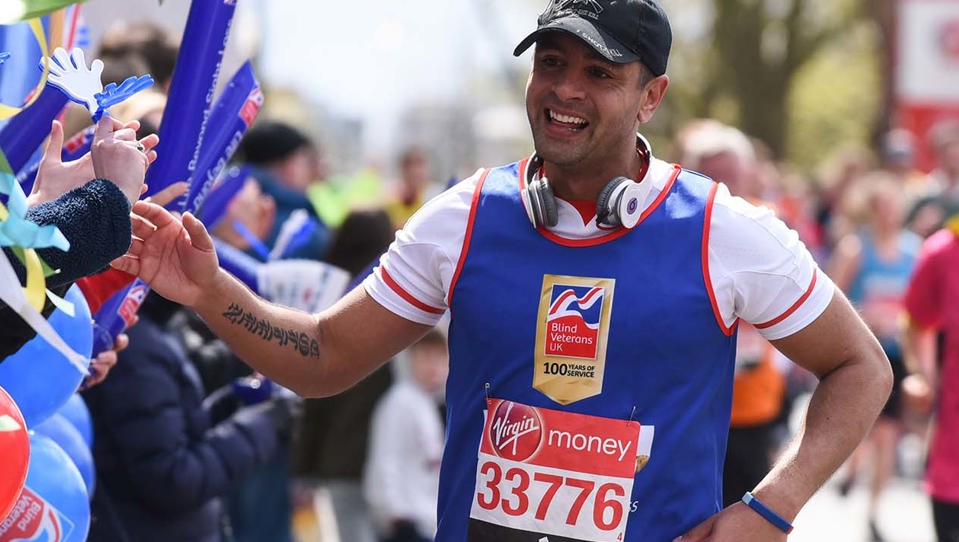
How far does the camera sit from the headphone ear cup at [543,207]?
3223 mm

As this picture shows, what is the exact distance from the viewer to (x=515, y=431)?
10.4ft

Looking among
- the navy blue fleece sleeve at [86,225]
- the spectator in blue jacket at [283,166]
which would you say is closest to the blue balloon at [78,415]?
the navy blue fleece sleeve at [86,225]

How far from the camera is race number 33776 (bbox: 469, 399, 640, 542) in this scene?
312 cm

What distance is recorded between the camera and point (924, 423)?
38.3 feet

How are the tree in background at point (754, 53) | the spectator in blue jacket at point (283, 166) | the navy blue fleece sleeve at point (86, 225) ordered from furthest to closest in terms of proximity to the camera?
1. the tree in background at point (754, 53)
2. the spectator in blue jacket at point (283, 166)
3. the navy blue fleece sleeve at point (86, 225)

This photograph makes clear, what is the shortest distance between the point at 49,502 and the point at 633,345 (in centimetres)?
124

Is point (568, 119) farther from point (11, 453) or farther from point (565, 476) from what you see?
point (11, 453)

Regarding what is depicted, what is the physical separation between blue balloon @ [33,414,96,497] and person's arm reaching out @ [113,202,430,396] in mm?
509

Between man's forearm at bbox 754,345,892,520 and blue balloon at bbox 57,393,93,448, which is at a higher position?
man's forearm at bbox 754,345,892,520

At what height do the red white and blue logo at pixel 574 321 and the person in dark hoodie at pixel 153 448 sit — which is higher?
the red white and blue logo at pixel 574 321

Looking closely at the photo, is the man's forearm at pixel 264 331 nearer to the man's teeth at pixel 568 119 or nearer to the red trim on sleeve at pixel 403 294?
the red trim on sleeve at pixel 403 294

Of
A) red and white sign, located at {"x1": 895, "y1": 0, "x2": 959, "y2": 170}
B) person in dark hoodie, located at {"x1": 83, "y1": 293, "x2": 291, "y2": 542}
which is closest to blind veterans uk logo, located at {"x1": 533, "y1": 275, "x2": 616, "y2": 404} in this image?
person in dark hoodie, located at {"x1": 83, "y1": 293, "x2": 291, "y2": 542}

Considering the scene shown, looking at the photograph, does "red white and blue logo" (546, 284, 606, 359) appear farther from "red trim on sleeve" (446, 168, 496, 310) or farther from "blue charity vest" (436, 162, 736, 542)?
"red trim on sleeve" (446, 168, 496, 310)

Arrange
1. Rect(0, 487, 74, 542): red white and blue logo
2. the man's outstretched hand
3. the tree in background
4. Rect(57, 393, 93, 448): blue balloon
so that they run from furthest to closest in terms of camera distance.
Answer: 1. the tree in background
2. Rect(57, 393, 93, 448): blue balloon
3. the man's outstretched hand
4. Rect(0, 487, 74, 542): red white and blue logo
